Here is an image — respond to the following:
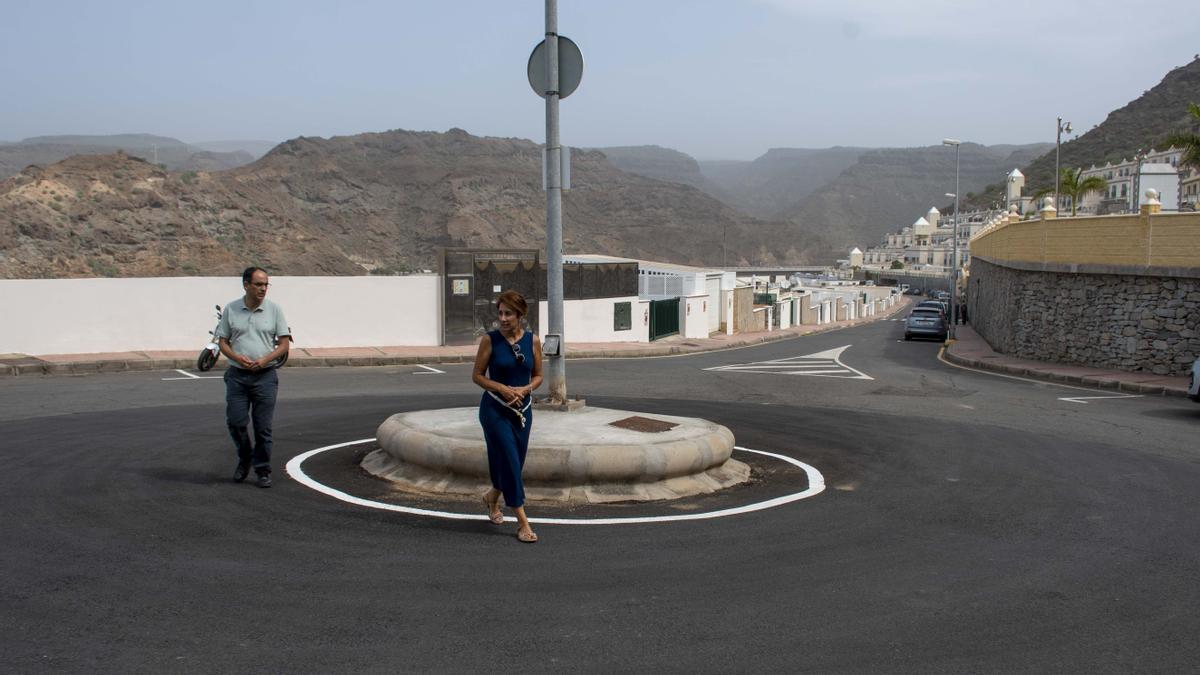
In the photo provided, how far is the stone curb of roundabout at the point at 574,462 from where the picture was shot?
8.17m

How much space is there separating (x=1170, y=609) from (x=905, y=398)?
12264 mm

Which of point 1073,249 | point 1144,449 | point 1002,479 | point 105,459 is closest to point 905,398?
point 1144,449

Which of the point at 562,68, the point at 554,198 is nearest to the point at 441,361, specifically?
the point at 554,198

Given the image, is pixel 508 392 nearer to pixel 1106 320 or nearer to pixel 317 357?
pixel 317 357

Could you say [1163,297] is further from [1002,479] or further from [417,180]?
[417,180]

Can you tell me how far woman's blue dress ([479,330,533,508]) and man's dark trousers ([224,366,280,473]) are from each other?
6.97 feet

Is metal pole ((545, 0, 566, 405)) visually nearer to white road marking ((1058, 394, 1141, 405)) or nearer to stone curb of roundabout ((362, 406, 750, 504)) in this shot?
stone curb of roundabout ((362, 406, 750, 504))

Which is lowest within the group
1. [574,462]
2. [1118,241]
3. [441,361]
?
[441,361]

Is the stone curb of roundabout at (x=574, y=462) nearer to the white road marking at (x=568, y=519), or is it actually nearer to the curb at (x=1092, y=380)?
the white road marking at (x=568, y=519)

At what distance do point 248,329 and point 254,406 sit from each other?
620 millimetres

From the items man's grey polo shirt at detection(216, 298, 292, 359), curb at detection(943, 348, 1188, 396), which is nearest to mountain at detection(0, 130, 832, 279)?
curb at detection(943, 348, 1188, 396)

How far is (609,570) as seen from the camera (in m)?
6.20

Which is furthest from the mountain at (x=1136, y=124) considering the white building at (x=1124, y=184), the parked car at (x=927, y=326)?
the parked car at (x=927, y=326)

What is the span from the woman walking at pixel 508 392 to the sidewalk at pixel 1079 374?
1717 cm
